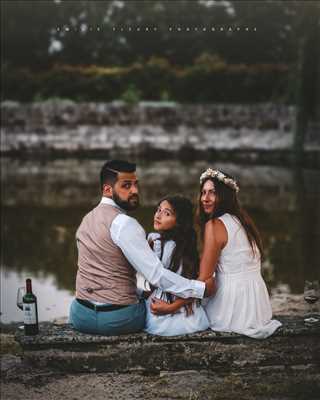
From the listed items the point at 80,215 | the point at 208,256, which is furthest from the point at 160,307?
the point at 80,215

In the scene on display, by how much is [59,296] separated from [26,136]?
1847 cm

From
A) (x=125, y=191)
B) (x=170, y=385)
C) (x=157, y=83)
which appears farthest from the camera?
(x=157, y=83)

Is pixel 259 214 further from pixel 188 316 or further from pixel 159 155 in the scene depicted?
pixel 159 155

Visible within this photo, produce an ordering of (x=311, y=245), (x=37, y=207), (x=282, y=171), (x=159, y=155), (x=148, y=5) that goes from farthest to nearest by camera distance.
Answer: (x=148, y=5) < (x=159, y=155) < (x=282, y=171) < (x=37, y=207) < (x=311, y=245)

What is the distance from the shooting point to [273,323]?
4141mm

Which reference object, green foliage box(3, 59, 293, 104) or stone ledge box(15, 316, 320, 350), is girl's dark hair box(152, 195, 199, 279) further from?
green foliage box(3, 59, 293, 104)

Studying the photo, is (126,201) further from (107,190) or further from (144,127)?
(144,127)

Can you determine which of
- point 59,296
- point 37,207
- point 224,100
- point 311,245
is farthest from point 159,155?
point 59,296

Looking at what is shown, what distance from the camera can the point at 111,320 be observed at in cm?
401

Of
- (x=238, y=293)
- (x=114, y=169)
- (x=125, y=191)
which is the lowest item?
(x=238, y=293)

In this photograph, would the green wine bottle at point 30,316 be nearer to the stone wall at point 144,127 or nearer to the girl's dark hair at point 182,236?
the girl's dark hair at point 182,236

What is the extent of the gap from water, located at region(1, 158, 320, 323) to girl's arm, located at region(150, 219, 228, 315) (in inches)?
105

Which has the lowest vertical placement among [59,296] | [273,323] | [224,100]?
[59,296]

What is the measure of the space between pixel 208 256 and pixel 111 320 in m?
0.68
